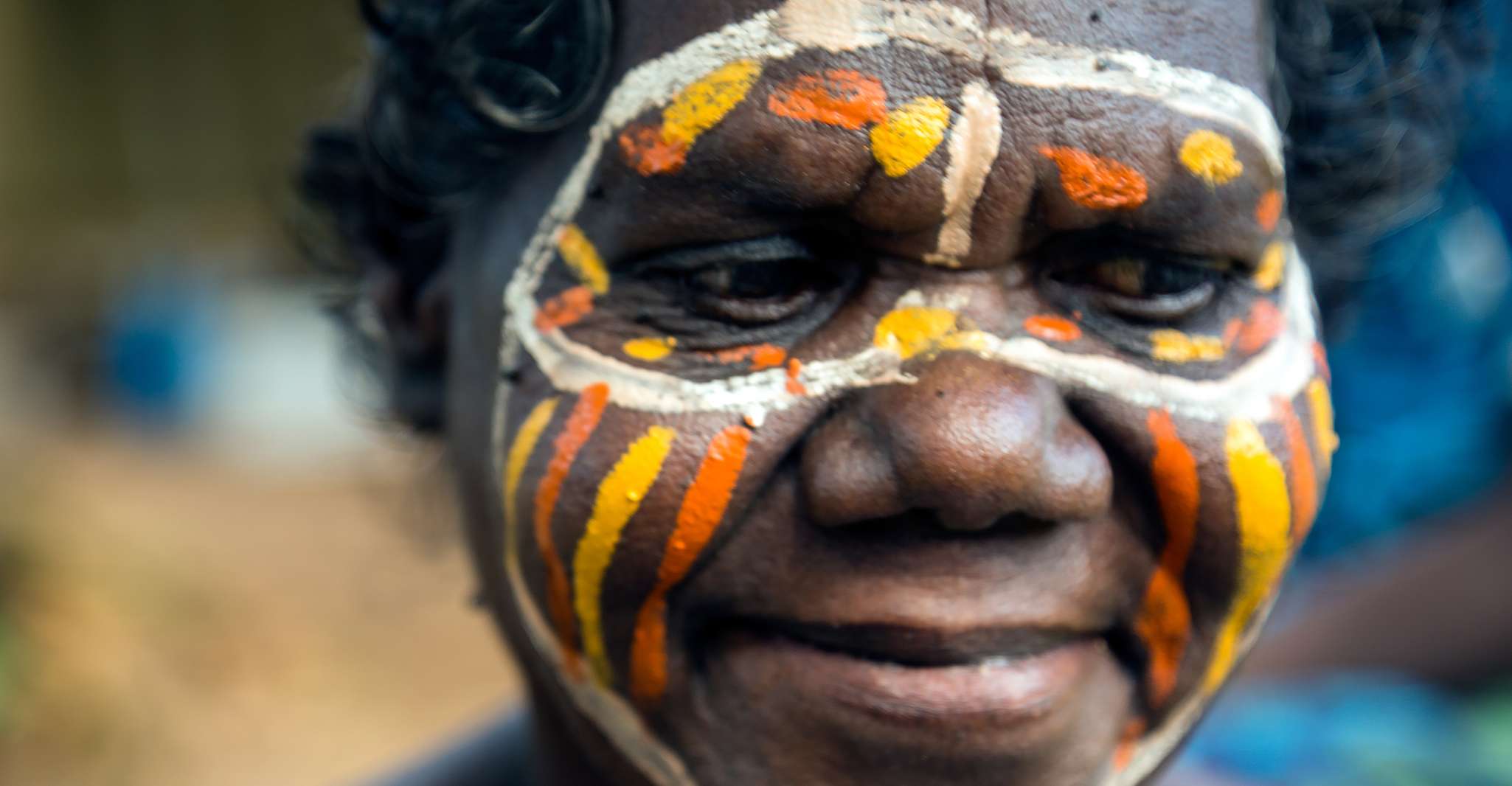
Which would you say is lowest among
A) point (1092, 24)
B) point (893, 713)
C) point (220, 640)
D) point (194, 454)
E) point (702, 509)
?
point (194, 454)

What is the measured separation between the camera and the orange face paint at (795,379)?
1225 mm

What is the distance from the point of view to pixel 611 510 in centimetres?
126

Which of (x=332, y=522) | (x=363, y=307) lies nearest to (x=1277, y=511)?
(x=363, y=307)

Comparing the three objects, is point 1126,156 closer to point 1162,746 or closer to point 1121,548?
point 1121,548

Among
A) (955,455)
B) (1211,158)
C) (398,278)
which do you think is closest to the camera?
(955,455)

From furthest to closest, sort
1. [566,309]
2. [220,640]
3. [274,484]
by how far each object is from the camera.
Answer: [274,484] < [220,640] < [566,309]

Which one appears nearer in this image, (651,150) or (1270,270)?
(651,150)

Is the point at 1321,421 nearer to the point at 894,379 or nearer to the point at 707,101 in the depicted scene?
the point at 894,379

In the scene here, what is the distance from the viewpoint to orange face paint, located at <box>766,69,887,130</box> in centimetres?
117

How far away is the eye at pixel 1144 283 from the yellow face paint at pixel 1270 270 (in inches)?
2.9

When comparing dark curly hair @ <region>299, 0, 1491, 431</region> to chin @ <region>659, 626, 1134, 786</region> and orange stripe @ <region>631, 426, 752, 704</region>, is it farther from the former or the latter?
chin @ <region>659, 626, 1134, 786</region>

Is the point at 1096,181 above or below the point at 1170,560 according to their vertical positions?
above

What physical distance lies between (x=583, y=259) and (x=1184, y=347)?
63 cm

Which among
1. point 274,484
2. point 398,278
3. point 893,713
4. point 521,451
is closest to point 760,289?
point 521,451
